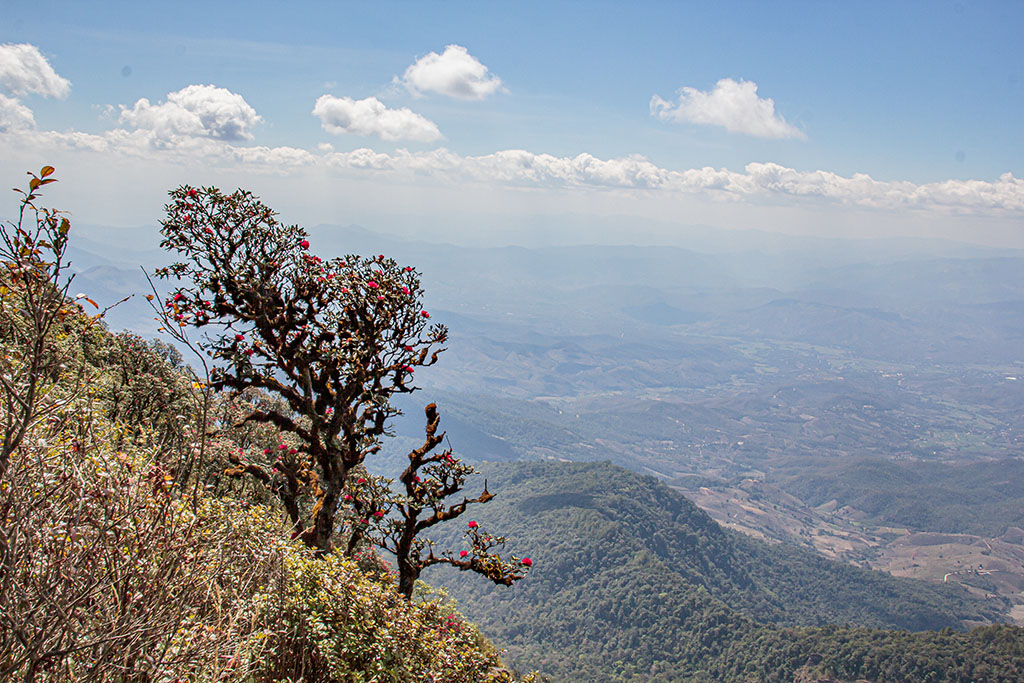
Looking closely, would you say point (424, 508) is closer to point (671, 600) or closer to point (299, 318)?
point (299, 318)

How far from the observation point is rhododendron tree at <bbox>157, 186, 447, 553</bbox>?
9891mm

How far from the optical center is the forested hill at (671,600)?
94250 mm

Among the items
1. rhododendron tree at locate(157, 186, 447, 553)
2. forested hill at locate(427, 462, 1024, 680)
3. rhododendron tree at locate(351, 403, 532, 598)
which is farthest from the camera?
forested hill at locate(427, 462, 1024, 680)

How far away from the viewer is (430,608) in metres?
10.7

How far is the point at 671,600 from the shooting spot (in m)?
119

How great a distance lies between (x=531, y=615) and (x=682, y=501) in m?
74.6

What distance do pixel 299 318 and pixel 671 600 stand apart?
12413 centimetres

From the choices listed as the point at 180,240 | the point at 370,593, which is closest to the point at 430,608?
the point at 370,593

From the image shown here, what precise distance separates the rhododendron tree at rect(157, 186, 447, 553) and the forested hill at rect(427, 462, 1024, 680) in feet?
298

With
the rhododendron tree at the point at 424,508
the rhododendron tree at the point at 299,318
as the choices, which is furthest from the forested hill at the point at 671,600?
the rhododendron tree at the point at 299,318

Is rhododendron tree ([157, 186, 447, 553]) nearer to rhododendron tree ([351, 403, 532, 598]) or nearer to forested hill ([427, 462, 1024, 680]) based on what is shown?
rhododendron tree ([351, 403, 532, 598])

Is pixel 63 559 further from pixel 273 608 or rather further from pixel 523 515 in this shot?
pixel 523 515

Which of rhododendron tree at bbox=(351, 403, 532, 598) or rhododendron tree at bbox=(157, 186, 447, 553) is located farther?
rhododendron tree at bbox=(351, 403, 532, 598)

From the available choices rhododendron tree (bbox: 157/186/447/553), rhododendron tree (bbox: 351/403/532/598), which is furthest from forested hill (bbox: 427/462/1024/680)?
rhododendron tree (bbox: 157/186/447/553)
